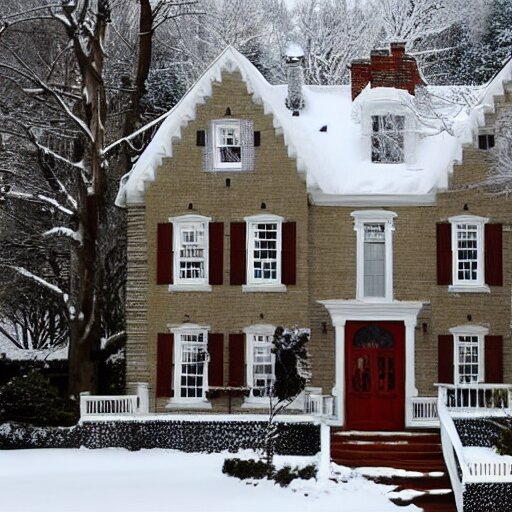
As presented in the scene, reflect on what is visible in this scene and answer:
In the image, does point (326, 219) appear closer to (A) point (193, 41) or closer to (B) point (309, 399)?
(B) point (309, 399)

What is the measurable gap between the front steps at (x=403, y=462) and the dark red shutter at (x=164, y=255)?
626 centimetres

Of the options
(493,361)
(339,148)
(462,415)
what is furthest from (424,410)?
(339,148)

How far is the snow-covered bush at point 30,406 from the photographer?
29.3 m

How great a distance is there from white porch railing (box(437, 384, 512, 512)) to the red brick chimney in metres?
8.77

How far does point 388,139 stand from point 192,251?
20.8 feet

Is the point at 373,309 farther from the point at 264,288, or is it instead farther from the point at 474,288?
the point at 264,288

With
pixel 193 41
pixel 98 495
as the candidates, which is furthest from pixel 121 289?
pixel 98 495

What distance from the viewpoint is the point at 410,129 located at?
104ft

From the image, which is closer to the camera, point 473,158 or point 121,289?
point 473,158

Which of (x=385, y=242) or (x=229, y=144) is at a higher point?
(x=229, y=144)

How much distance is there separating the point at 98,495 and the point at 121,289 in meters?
19.2

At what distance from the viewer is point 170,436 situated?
93.7 feet

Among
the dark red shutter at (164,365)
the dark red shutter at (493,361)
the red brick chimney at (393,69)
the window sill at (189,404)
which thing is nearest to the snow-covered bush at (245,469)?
the window sill at (189,404)

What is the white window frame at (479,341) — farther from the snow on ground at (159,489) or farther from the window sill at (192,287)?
the window sill at (192,287)
